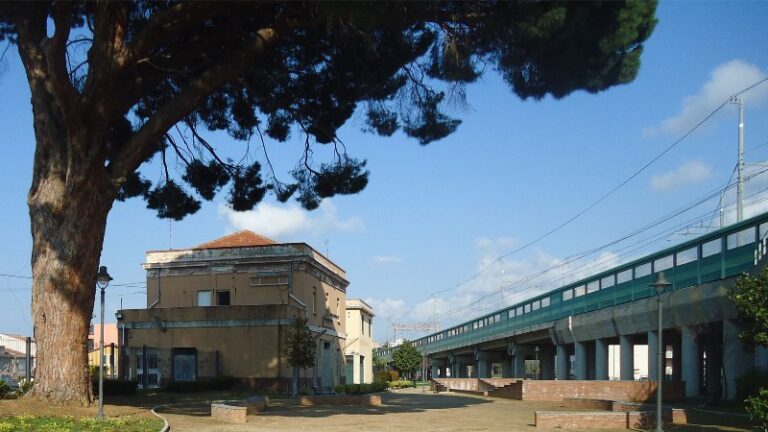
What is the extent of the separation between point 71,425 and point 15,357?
918 inches

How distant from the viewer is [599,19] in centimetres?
1742

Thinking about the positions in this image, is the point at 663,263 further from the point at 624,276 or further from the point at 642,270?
the point at 624,276

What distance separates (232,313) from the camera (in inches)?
1479

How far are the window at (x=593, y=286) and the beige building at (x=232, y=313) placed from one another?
14.2 meters

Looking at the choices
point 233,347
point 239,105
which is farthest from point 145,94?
point 233,347

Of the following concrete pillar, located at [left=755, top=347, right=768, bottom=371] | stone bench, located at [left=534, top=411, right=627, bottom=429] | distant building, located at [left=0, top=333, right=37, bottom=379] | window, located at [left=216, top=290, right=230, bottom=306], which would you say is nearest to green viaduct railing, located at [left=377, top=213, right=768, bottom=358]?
concrete pillar, located at [left=755, top=347, right=768, bottom=371]

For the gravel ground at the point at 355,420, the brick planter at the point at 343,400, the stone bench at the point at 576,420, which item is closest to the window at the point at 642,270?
the gravel ground at the point at 355,420

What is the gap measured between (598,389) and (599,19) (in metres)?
19.8

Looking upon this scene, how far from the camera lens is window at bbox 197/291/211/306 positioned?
138ft

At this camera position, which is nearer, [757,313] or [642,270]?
[757,313]

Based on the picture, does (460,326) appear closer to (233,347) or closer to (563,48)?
(233,347)

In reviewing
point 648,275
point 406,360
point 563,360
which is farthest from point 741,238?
point 406,360

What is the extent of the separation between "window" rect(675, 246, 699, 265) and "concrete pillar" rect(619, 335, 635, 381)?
25.4 ft

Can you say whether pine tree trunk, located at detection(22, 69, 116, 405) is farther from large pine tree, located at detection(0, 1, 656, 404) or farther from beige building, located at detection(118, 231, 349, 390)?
beige building, located at detection(118, 231, 349, 390)
